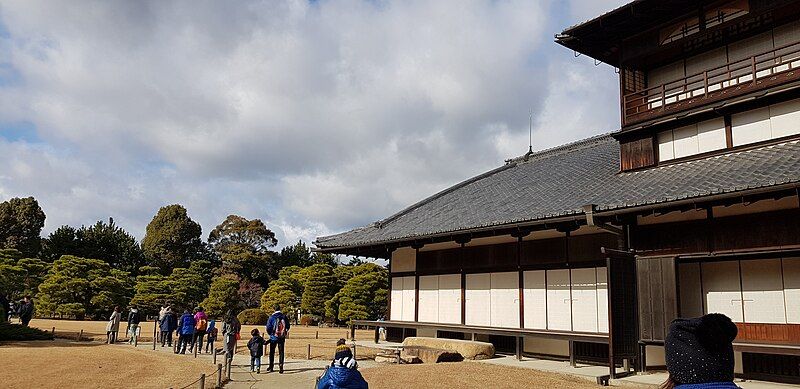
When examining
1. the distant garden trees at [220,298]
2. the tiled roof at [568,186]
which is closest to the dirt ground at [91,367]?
the tiled roof at [568,186]

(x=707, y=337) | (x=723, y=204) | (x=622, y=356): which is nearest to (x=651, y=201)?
(x=723, y=204)

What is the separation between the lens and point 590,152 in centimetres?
2089

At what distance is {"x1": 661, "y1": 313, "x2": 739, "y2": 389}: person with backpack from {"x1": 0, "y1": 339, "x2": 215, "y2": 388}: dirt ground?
38.1 feet

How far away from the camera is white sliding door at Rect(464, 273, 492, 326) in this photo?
17094 millimetres

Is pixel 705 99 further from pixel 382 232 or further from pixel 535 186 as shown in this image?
pixel 382 232

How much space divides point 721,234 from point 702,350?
1112 cm

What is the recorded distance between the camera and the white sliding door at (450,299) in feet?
59.0

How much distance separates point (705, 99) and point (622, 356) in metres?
6.67

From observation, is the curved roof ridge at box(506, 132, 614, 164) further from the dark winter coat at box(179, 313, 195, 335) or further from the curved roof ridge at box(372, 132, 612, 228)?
the dark winter coat at box(179, 313, 195, 335)

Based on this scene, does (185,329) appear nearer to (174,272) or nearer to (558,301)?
(558,301)

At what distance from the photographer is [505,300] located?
16.7m

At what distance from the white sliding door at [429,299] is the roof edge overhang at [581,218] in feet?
4.66

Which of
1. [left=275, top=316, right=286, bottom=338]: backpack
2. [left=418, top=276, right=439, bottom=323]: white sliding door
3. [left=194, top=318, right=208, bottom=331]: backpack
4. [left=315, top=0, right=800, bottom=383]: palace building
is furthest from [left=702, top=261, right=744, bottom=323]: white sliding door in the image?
[left=194, top=318, right=208, bottom=331]: backpack

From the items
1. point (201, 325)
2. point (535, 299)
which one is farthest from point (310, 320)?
point (535, 299)
